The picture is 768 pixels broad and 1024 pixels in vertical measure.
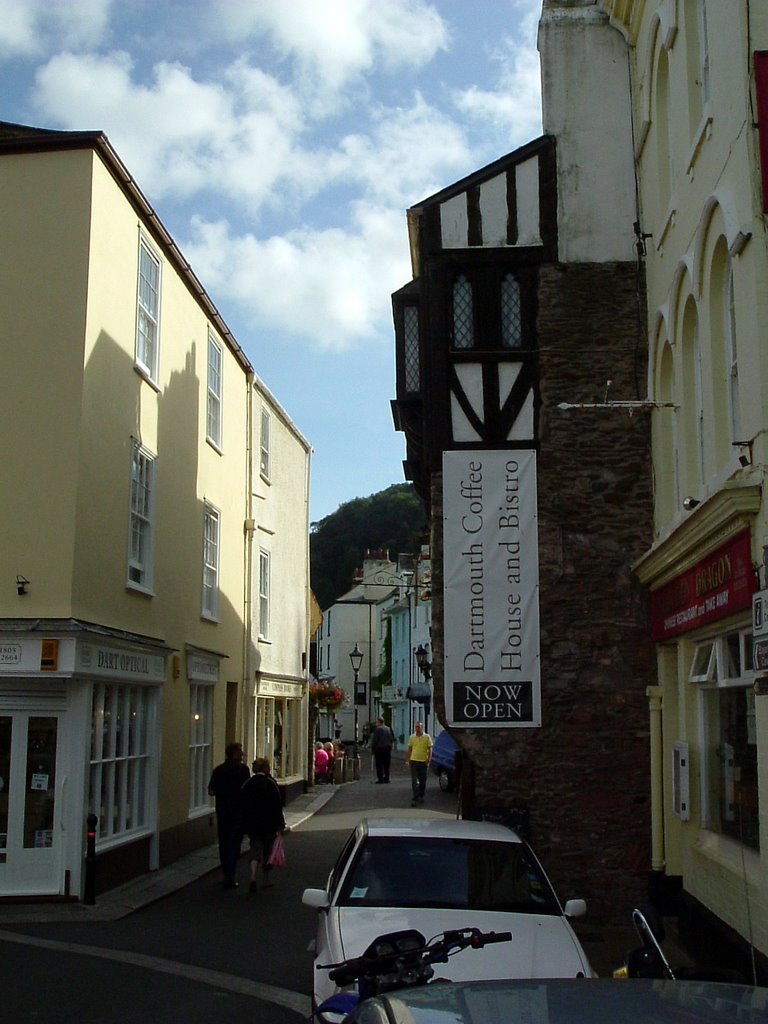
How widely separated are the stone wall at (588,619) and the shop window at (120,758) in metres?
4.17

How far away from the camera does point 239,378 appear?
21672 mm

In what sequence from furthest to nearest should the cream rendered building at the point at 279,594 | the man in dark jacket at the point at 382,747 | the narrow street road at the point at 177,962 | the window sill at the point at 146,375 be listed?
the man in dark jacket at the point at 382,747 < the cream rendered building at the point at 279,594 < the window sill at the point at 146,375 < the narrow street road at the point at 177,962

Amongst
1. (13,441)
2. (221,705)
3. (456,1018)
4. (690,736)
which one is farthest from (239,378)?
(456,1018)

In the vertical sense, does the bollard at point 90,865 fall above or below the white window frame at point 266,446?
below

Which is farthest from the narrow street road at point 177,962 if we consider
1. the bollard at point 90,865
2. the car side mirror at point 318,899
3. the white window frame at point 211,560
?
the white window frame at point 211,560

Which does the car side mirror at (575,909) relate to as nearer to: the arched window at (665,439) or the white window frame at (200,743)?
the arched window at (665,439)

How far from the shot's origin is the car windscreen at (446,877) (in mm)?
7152

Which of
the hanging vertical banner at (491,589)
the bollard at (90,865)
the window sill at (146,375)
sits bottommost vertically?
the bollard at (90,865)

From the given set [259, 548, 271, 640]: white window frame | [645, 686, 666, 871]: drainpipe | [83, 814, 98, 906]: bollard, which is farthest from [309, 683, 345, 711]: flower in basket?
[645, 686, 666, 871]: drainpipe

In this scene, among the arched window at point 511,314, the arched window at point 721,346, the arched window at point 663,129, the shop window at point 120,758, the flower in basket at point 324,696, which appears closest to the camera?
the arched window at point 721,346

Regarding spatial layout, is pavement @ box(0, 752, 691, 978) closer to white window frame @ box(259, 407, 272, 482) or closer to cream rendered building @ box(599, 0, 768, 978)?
cream rendered building @ box(599, 0, 768, 978)

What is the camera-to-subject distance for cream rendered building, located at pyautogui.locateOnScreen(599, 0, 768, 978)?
816 cm

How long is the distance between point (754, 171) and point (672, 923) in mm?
7357

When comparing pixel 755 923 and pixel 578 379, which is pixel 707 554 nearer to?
pixel 755 923
